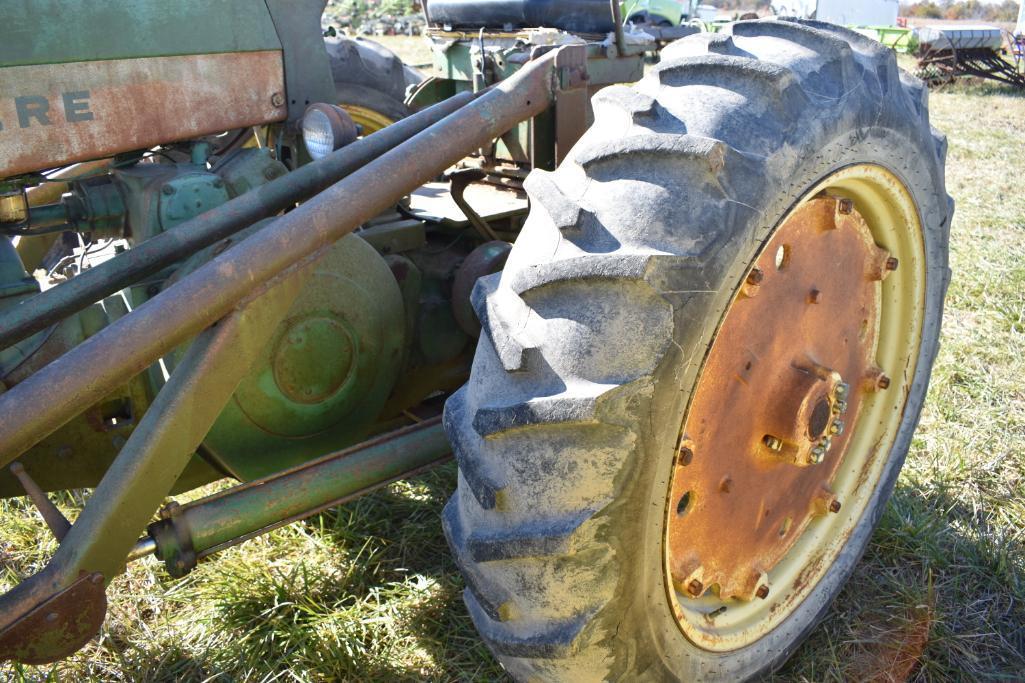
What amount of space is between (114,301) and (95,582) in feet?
2.06

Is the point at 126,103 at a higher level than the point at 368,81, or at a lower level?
higher

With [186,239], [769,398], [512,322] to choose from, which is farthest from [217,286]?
[769,398]

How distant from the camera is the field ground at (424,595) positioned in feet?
7.17

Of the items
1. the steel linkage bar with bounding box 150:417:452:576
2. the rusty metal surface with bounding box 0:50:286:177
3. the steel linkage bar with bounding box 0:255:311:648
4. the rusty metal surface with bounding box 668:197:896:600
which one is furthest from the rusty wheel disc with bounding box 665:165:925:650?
the rusty metal surface with bounding box 0:50:286:177

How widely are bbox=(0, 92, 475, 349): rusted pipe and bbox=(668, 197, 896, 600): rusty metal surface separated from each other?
91 cm

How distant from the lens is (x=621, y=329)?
1.44 m

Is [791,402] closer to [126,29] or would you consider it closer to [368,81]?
[126,29]

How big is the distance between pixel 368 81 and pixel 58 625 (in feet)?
9.71

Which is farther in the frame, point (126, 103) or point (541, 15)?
point (541, 15)

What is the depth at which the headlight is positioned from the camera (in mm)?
2088

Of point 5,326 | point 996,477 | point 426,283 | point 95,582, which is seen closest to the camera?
point 95,582

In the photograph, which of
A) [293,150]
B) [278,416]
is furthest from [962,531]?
[293,150]

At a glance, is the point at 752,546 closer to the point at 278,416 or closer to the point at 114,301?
the point at 278,416

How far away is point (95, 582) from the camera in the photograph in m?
1.53
